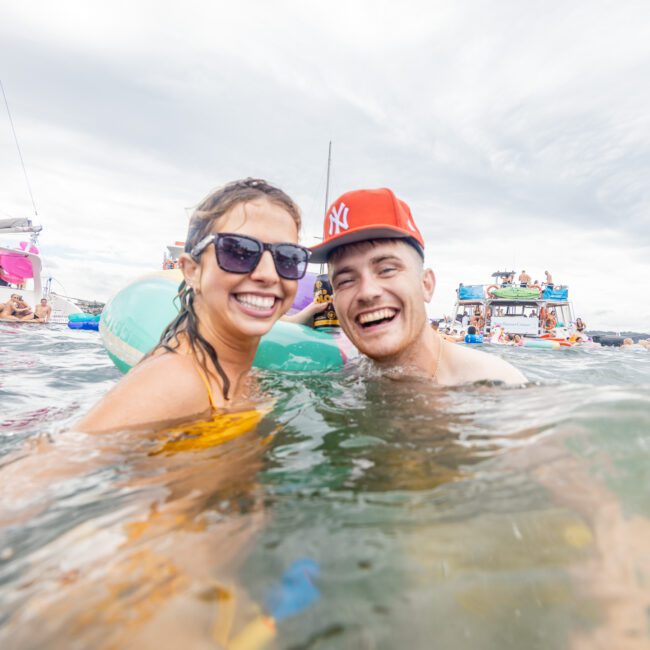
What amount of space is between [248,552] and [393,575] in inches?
14.5

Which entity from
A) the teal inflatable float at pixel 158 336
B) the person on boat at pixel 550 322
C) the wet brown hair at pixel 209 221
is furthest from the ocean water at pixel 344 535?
the person on boat at pixel 550 322

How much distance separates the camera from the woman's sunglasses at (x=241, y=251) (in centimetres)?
234

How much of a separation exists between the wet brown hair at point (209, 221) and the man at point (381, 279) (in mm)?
384

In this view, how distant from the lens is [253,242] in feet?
7.82

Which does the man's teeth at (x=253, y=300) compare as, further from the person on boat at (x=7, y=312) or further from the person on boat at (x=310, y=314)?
the person on boat at (x=7, y=312)

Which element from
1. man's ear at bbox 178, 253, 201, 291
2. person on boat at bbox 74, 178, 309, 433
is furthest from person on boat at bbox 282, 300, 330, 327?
man's ear at bbox 178, 253, 201, 291

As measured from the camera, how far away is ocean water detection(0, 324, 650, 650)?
0.84m

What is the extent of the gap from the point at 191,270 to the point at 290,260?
24.8 inches

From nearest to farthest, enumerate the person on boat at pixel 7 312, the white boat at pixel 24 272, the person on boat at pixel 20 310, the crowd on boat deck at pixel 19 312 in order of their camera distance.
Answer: the person on boat at pixel 7 312 < the crowd on boat deck at pixel 19 312 < the person on boat at pixel 20 310 < the white boat at pixel 24 272

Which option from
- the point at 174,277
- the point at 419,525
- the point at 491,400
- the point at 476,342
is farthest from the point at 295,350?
the point at 476,342

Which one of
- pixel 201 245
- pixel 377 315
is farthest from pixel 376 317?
pixel 201 245

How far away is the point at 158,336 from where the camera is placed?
11.6ft

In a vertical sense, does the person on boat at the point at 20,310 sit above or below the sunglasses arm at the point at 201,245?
below

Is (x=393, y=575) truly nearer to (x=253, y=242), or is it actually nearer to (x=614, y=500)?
(x=614, y=500)
